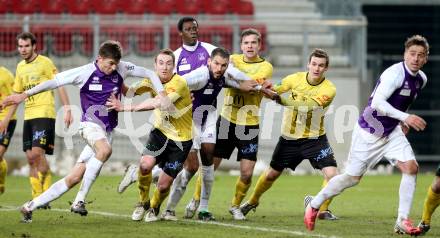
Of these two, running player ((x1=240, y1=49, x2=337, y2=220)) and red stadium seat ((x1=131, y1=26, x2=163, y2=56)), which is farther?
red stadium seat ((x1=131, y1=26, x2=163, y2=56))

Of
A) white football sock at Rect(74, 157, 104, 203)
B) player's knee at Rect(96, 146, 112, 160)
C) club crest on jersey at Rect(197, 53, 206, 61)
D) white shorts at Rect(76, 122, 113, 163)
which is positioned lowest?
white football sock at Rect(74, 157, 104, 203)

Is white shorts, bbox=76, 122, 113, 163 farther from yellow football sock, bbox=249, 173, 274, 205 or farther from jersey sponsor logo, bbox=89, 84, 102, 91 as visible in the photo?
yellow football sock, bbox=249, 173, 274, 205

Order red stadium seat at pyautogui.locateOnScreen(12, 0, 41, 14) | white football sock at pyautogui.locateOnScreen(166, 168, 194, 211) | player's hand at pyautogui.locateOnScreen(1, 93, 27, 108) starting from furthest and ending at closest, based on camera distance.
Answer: red stadium seat at pyautogui.locateOnScreen(12, 0, 41, 14) → white football sock at pyautogui.locateOnScreen(166, 168, 194, 211) → player's hand at pyautogui.locateOnScreen(1, 93, 27, 108)

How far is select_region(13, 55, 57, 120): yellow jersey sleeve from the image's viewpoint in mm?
14398

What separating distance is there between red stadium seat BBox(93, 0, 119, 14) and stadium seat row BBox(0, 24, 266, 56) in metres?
2.03

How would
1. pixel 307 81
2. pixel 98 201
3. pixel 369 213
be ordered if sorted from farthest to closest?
pixel 98 201, pixel 369 213, pixel 307 81

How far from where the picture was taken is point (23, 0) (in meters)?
24.7

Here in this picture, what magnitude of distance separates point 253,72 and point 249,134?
0.77m

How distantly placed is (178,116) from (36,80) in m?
3.06

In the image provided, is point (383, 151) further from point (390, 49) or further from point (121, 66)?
point (390, 49)

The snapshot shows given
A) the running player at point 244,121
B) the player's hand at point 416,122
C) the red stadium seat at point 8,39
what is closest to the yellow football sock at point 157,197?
the running player at point 244,121

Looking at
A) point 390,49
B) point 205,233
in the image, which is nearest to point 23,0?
point 390,49

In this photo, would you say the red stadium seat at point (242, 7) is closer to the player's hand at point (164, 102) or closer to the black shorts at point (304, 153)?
the black shorts at point (304, 153)

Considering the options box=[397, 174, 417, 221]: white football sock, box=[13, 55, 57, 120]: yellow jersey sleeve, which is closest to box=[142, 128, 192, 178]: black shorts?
box=[397, 174, 417, 221]: white football sock
